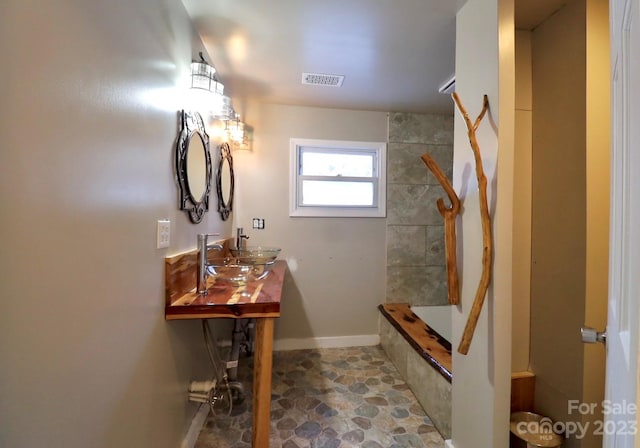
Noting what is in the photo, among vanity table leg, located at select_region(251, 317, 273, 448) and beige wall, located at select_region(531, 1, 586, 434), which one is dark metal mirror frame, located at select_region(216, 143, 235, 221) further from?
beige wall, located at select_region(531, 1, 586, 434)

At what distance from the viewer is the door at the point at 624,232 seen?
0.48 meters

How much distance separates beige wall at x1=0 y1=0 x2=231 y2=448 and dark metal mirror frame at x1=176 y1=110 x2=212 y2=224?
125 millimetres

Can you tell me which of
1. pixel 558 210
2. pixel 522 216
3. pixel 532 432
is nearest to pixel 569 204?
pixel 558 210

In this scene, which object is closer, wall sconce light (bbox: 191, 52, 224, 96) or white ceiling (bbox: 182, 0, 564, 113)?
white ceiling (bbox: 182, 0, 564, 113)

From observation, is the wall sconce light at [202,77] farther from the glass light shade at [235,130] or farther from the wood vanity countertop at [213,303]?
the wood vanity countertop at [213,303]

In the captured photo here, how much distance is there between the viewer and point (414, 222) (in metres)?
2.86

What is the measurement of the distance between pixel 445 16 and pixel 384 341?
2.63m

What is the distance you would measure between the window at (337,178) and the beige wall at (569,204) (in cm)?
148

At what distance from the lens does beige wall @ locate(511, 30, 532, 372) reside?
150cm

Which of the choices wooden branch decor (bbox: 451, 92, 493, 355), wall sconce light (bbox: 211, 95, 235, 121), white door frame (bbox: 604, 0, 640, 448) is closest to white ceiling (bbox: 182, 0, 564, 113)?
wall sconce light (bbox: 211, 95, 235, 121)

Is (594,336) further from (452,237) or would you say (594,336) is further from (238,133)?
(238,133)

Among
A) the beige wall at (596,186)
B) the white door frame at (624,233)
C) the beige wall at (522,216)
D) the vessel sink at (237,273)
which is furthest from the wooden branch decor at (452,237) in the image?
the vessel sink at (237,273)

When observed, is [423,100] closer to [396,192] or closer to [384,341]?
[396,192]

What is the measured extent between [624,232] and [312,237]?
2320 millimetres
